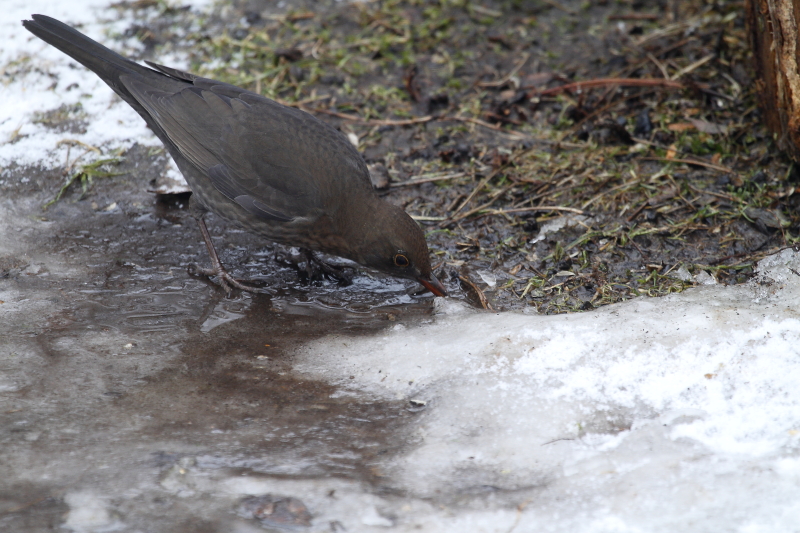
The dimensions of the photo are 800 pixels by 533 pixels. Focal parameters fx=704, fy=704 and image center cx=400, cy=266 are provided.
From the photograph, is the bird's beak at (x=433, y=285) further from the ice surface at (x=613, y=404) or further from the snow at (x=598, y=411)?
the ice surface at (x=613, y=404)

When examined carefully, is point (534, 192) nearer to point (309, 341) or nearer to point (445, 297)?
point (445, 297)

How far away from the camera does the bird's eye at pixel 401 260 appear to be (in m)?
4.01

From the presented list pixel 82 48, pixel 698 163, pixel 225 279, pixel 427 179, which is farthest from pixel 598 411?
pixel 82 48

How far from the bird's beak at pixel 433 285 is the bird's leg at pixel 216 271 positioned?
3.47ft

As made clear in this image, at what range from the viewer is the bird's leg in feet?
14.1

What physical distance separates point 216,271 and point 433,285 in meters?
1.36

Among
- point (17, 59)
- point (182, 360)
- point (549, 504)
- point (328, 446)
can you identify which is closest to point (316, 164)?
point (182, 360)

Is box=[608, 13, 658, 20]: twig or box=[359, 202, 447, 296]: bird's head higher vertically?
box=[608, 13, 658, 20]: twig

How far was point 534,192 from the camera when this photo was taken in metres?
5.07

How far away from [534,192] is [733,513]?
9.75 ft

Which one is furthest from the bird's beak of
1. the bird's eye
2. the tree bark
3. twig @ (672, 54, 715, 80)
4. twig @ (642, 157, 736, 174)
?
twig @ (672, 54, 715, 80)

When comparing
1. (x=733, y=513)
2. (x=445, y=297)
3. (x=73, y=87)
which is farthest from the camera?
(x=73, y=87)

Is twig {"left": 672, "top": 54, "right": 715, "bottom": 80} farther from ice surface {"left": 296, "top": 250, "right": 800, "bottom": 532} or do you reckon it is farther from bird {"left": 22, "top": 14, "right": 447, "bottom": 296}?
bird {"left": 22, "top": 14, "right": 447, "bottom": 296}

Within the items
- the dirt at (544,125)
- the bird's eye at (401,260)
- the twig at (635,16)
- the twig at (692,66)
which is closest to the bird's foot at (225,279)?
the bird's eye at (401,260)
